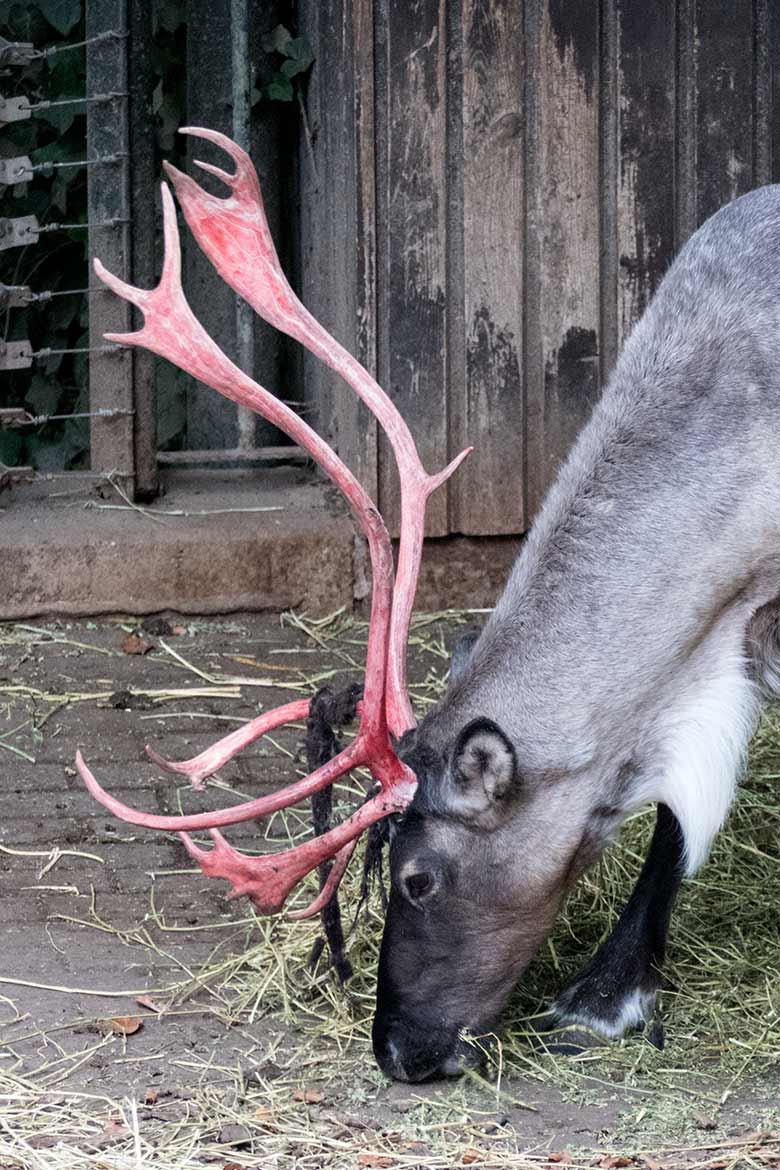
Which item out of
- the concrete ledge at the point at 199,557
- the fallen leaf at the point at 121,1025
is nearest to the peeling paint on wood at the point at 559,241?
the concrete ledge at the point at 199,557

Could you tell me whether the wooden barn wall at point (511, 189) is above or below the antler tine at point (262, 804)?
above

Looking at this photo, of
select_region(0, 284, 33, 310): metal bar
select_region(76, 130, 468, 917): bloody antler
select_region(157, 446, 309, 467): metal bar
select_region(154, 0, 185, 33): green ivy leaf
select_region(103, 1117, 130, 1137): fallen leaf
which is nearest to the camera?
select_region(103, 1117, 130, 1137): fallen leaf

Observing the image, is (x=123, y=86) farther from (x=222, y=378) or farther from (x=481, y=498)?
(x=222, y=378)

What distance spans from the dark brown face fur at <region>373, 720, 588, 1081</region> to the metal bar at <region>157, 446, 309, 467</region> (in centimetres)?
295

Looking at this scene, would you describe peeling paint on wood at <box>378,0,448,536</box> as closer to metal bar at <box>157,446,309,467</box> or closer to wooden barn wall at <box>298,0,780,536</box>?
wooden barn wall at <box>298,0,780,536</box>

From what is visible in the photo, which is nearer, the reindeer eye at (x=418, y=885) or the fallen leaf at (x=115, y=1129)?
the fallen leaf at (x=115, y=1129)

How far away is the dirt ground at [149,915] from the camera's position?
121 inches

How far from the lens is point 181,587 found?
5688 millimetres

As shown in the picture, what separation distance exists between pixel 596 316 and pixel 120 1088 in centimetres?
340

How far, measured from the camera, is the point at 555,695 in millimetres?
3156

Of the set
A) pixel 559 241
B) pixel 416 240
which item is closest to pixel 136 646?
pixel 416 240

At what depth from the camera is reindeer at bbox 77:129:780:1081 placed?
125 inches

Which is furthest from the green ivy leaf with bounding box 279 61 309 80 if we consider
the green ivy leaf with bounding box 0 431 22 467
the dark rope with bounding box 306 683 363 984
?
the dark rope with bounding box 306 683 363 984

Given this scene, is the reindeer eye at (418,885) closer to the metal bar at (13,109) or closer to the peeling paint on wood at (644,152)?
the peeling paint on wood at (644,152)
